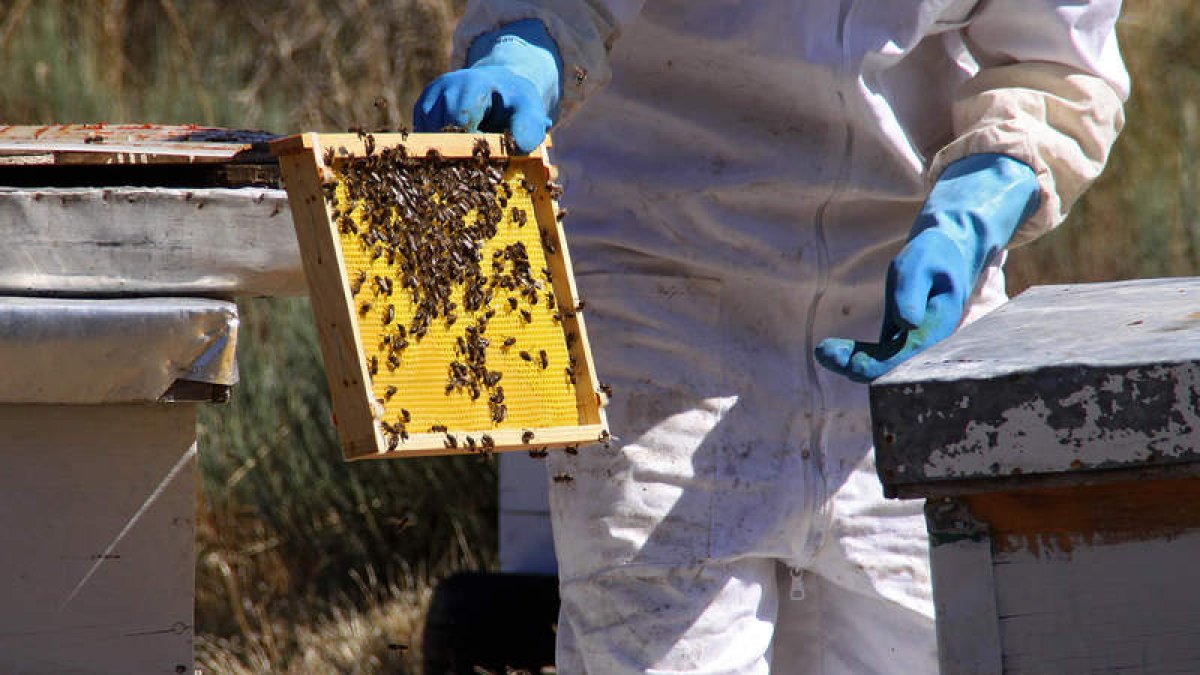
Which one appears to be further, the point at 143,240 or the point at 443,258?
the point at 143,240

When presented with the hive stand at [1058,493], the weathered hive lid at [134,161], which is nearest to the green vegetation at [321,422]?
the weathered hive lid at [134,161]

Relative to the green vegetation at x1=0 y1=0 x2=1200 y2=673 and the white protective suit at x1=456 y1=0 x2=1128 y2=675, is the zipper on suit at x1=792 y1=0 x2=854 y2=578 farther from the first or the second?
the green vegetation at x1=0 y1=0 x2=1200 y2=673

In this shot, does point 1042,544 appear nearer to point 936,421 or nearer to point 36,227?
point 936,421

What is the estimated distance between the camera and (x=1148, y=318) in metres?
1.87

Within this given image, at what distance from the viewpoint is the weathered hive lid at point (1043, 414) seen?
1537 millimetres

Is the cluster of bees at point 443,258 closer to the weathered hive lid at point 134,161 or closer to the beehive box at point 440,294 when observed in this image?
the beehive box at point 440,294

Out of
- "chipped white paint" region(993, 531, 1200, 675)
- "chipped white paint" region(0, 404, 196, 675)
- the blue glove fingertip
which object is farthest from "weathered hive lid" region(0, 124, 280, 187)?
"chipped white paint" region(993, 531, 1200, 675)

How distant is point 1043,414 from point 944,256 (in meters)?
0.92

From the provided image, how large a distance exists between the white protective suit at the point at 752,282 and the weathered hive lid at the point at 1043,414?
3.38 ft

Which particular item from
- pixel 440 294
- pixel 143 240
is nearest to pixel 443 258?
pixel 440 294

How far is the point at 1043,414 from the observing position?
1.58m

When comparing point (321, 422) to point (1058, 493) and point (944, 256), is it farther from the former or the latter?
point (1058, 493)

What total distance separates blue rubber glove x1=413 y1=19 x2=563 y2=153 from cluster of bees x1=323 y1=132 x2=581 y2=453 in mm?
61

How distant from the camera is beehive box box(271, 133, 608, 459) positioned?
6.99 feet
